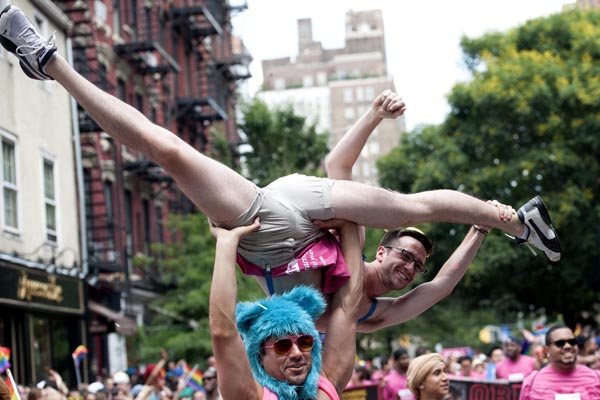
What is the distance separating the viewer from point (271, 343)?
526 cm

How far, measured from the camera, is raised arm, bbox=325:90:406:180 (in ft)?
20.1

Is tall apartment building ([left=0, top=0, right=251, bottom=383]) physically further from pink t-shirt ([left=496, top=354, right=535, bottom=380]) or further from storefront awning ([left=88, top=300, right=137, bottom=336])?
pink t-shirt ([left=496, top=354, right=535, bottom=380])

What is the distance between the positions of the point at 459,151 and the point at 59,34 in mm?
13877

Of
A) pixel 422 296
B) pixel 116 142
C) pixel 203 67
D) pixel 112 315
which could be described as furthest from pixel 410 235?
pixel 203 67

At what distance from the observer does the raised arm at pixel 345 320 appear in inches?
219

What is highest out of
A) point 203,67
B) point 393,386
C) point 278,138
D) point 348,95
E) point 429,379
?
point 348,95

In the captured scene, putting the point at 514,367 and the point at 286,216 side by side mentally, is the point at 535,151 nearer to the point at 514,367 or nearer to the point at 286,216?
the point at 514,367

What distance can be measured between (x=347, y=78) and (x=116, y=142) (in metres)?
100

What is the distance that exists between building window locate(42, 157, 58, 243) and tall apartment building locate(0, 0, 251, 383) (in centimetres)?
A: 49

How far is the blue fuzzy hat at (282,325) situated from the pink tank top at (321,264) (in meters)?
0.19

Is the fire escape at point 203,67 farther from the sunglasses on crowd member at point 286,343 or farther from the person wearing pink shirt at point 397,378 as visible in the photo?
the sunglasses on crowd member at point 286,343

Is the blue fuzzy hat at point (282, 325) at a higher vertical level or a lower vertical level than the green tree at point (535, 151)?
lower

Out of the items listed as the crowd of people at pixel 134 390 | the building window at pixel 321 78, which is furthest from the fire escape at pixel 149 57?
the building window at pixel 321 78

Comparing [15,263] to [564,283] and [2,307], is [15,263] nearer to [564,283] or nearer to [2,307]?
[2,307]
